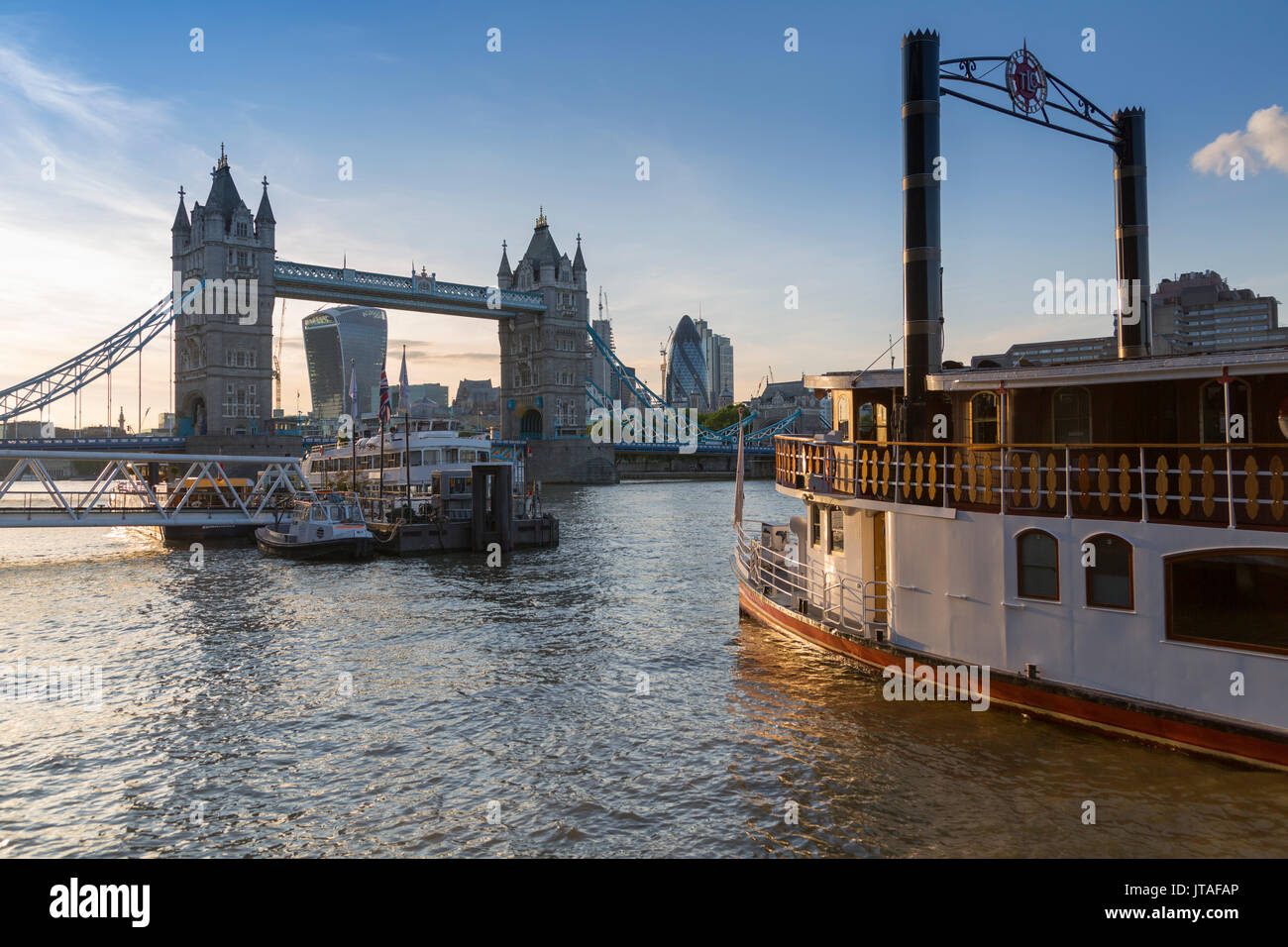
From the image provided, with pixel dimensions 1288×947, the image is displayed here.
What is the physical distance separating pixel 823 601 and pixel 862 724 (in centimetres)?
402

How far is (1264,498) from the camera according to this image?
11.5m

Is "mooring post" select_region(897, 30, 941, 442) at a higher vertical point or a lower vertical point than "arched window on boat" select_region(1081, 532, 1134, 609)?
higher

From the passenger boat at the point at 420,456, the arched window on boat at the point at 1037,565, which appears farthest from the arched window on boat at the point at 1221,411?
the passenger boat at the point at 420,456

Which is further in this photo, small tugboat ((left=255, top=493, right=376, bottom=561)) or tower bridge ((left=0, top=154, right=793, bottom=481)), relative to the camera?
tower bridge ((left=0, top=154, right=793, bottom=481))

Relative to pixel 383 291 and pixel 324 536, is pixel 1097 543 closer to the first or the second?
pixel 324 536

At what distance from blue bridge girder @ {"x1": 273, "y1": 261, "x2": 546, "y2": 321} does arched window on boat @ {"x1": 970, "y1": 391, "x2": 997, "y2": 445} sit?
11585cm

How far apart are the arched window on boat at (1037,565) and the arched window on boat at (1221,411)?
2.60m

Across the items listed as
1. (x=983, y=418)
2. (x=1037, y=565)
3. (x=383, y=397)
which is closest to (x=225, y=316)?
(x=383, y=397)

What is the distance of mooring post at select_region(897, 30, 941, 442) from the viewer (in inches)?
634

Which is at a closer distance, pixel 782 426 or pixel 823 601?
pixel 823 601

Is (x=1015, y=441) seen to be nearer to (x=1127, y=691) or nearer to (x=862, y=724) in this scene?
(x=1127, y=691)

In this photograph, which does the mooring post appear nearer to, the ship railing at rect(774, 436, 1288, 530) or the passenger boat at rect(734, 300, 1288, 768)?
the passenger boat at rect(734, 300, 1288, 768)

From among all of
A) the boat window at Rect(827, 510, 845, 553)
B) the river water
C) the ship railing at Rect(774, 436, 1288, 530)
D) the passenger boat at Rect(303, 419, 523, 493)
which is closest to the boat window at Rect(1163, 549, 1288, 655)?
the ship railing at Rect(774, 436, 1288, 530)
